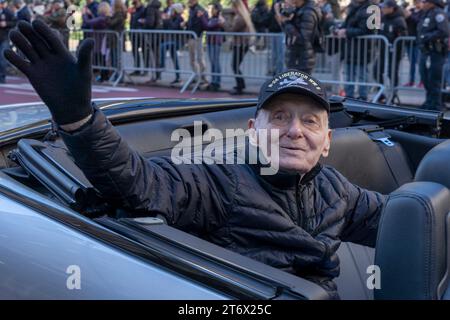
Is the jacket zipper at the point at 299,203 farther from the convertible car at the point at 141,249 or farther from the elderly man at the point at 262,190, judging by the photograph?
the convertible car at the point at 141,249

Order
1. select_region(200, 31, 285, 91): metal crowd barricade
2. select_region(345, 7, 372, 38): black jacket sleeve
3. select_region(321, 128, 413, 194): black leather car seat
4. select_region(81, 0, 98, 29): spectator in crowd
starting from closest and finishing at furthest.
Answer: select_region(321, 128, 413, 194): black leather car seat
select_region(345, 7, 372, 38): black jacket sleeve
select_region(200, 31, 285, 91): metal crowd barricade
select_region(81, 0, 98, 29): spectator in crowd

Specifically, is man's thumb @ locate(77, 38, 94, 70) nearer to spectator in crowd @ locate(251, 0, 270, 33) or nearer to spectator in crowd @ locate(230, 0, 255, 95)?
spectator in crowd @ locate(230, 0, 255, 95)

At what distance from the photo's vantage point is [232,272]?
183cm

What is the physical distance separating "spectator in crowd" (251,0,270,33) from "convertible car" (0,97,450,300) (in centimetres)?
1029

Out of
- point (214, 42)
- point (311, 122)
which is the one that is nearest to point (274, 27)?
point (214, 42)

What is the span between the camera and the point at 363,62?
10.5 meters

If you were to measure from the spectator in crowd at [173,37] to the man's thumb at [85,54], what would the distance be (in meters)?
11.2

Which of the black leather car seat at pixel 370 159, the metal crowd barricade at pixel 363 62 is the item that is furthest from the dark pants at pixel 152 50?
the black leather car seat at pixel 370 159

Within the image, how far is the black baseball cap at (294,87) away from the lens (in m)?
2.33

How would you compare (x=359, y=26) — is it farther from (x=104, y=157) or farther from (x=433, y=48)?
(x=104, y=157)

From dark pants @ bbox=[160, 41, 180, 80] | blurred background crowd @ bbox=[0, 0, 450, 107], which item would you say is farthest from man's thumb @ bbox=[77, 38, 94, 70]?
dark pants @ bbox=[160, 41, 180, 80]

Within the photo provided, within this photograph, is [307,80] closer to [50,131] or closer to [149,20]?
[50,131]

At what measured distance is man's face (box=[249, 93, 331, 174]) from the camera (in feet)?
7.66

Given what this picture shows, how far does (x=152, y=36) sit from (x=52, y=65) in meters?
11.6
